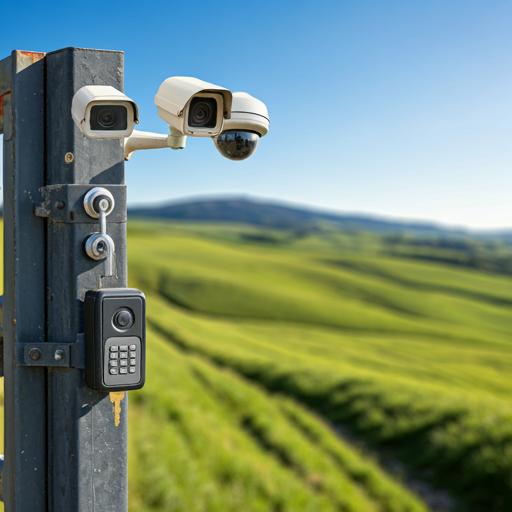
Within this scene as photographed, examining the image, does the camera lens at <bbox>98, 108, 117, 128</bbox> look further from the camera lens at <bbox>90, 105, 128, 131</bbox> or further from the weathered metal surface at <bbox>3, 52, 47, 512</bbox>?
the weathered metal surface at <bbox>3, 52, 47, 512</bbox>

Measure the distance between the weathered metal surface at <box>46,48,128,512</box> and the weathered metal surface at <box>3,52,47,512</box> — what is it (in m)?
0.04

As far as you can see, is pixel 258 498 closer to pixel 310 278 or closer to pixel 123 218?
pixel 123 218

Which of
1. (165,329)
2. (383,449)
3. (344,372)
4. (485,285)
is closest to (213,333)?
(165,329)

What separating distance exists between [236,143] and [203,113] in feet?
0.97

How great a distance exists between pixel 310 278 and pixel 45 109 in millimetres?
59537

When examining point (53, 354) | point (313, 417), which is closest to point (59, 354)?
point (53, 354)

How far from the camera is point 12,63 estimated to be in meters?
1.94

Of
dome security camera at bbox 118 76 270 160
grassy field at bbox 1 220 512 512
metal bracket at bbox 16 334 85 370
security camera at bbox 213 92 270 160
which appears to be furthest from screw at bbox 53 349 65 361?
grassy field at bbox 1 220 512 512

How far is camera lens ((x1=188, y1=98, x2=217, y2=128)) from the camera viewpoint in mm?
2013

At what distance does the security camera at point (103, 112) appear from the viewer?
1.78 meters

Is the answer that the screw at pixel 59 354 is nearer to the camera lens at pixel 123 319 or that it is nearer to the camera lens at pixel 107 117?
the camera lens at pixel 123 319

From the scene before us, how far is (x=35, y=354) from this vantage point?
1904mm

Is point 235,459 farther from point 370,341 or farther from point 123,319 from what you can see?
point 370,341

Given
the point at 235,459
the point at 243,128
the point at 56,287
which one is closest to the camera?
the point at 56,287
